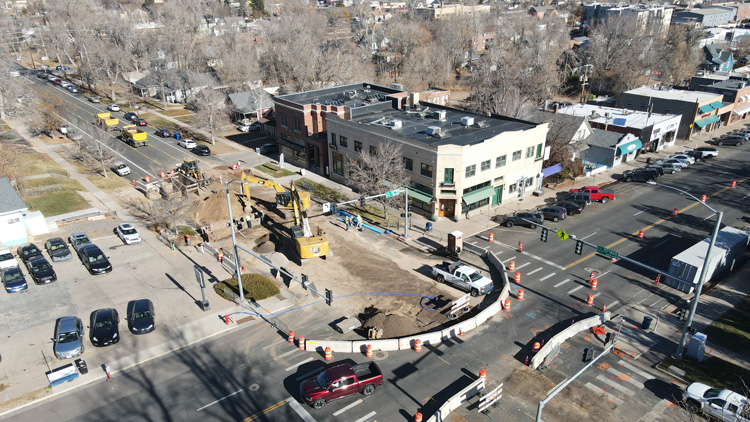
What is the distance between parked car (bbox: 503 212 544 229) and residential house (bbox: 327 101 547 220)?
10.9ft

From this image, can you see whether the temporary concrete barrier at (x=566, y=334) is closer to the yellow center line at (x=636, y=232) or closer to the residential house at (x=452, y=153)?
the yellow center line at (x=636, y=232)

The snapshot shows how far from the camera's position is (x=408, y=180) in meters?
47.0

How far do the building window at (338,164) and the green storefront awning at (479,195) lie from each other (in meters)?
17.0

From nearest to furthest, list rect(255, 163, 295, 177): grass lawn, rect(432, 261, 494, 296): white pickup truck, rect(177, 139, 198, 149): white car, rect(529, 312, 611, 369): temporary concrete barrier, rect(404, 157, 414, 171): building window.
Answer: rect(529, 312, 611, 369): temporary concrete barrier → rect(432, 261, 494, 296): white pickup truck → rect(404, 157, 414, 171): building window → rect(255, 163, 295, 177): grass lawn → rect(177, 139, 198, 149): white car

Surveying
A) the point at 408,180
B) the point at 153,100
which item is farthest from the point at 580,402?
the point at 153,100

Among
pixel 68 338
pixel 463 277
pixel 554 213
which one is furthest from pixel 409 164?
→ pixel 68 338

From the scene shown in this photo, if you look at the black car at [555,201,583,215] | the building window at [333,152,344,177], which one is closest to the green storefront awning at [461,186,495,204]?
the black car at [555,201,583,215]

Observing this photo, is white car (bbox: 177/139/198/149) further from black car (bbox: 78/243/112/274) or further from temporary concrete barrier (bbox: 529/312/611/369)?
temporary concrete barrier (bbox: 529/312/611/369)

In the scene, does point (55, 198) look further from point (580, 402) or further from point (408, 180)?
point (580, 402)

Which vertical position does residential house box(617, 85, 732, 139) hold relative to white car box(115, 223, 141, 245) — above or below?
above

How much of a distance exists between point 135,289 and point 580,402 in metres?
30.9

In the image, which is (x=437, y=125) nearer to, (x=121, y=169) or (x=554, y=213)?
(x=554, y=213)

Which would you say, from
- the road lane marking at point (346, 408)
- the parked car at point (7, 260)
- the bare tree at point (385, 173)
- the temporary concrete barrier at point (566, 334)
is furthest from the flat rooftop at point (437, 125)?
the parked car at point (7, 260)

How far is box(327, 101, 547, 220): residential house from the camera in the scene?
45312mm
